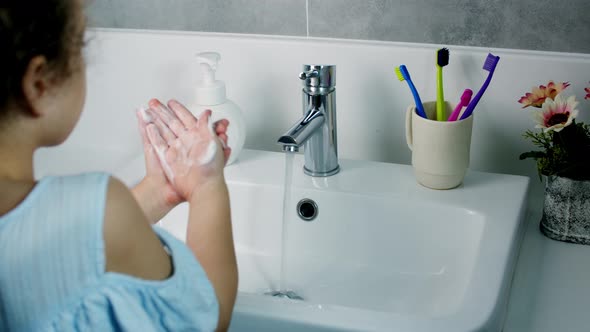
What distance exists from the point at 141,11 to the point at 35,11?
2.32ft

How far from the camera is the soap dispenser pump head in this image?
3.44 feet

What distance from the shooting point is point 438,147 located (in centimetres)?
99

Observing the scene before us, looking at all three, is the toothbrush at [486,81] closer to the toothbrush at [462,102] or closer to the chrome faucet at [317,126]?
the toothbrush at [462,102]

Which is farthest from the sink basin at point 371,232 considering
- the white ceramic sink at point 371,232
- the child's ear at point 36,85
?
the child's ear at point 36,85

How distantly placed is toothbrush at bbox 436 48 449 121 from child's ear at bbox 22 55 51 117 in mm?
592

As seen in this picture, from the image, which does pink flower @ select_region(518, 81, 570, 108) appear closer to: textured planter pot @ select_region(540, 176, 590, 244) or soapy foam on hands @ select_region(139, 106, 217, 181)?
textured planter pot @ select_region(540, 176, 590, 244)

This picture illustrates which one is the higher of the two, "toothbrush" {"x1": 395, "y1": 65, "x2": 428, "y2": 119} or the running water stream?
"toothbrush" {"x1": 395, "y1": 65, "x2": 428, "y2": 119}

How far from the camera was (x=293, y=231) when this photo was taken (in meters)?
1.09

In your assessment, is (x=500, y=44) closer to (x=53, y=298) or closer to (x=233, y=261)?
(x=233, y=261)

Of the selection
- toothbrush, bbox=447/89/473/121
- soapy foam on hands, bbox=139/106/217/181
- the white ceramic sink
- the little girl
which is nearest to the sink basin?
the white ceramic sink

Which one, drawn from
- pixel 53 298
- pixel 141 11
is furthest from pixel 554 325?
pixel 141 11

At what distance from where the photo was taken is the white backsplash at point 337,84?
1.04 m

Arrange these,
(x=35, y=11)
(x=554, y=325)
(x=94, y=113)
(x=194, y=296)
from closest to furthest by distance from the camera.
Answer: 1. (x=35, y=11)
2. (x=194, y=296)
3. (x=554, y=325)
4. (x=94, y=113)

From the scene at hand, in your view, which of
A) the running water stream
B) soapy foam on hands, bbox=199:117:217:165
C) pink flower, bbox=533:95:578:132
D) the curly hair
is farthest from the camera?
the running water stream
